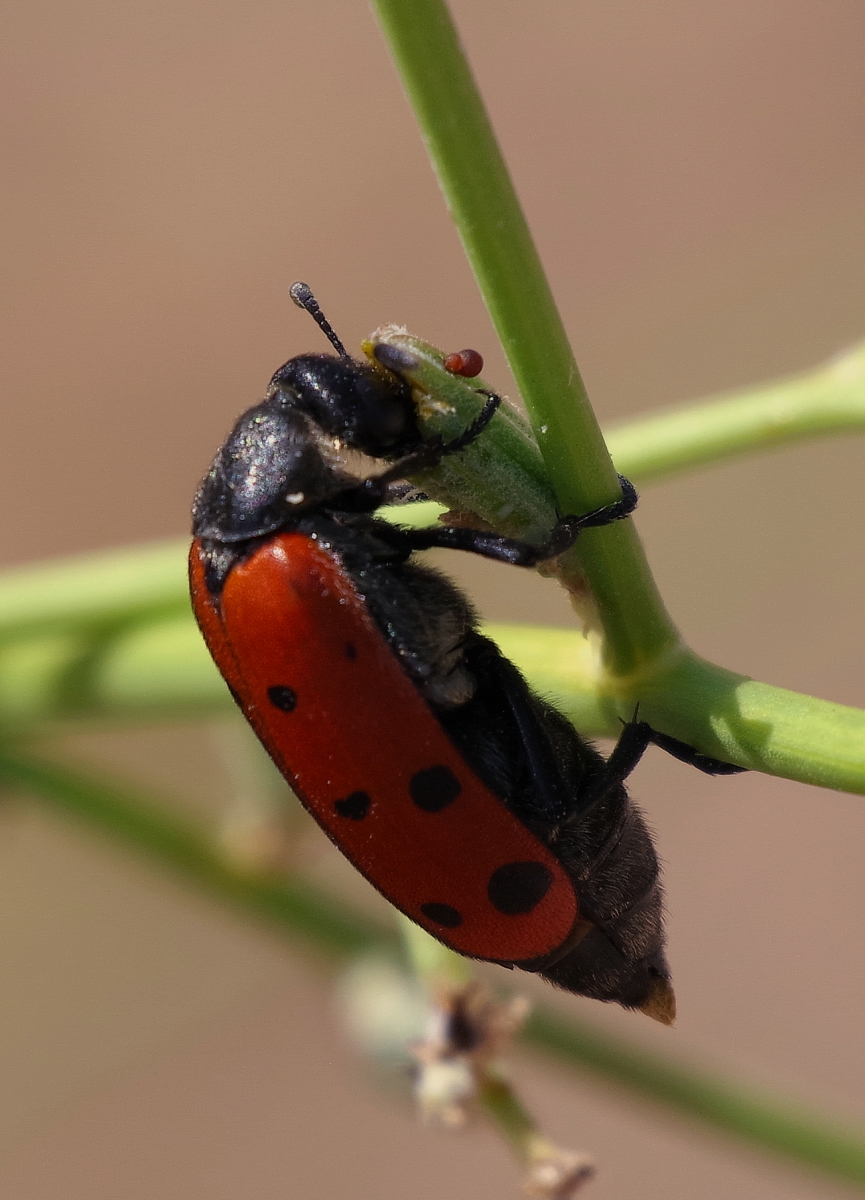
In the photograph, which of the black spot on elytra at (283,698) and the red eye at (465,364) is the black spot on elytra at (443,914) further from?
the red eye at (465,364)

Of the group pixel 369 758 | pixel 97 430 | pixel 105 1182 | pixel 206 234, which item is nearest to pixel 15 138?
pixel 206 234

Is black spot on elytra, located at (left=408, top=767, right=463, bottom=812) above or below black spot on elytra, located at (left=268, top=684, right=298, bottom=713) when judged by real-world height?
below

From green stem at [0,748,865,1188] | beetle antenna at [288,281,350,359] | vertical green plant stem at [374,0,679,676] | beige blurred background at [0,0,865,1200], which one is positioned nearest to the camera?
vertical green plant stem at [374,0,679,676]

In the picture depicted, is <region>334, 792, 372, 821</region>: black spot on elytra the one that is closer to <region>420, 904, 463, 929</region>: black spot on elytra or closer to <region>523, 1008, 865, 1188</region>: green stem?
<region>420, 904, 463, 929</region>: black spot on elytra

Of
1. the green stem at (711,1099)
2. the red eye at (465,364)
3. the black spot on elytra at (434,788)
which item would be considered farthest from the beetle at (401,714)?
the green stem at (711,1099)

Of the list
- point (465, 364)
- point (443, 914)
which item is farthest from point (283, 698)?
point (465, 364)

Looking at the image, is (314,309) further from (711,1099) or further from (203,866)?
(711,1099)

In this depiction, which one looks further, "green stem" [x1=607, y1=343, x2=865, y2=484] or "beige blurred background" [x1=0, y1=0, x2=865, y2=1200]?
"beige blurred background" [x1=0, y1=0, x2=865, y2=1200]

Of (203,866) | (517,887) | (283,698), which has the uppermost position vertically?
(283,698)

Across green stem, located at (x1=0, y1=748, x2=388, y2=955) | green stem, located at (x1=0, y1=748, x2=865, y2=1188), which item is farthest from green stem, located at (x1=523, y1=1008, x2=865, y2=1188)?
green stem, located at (x1=0, y1=748, x2=388, y2=955)
